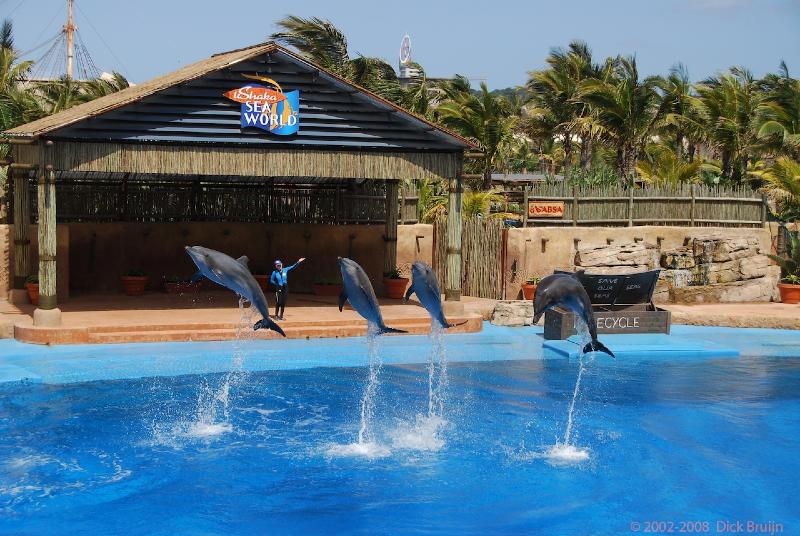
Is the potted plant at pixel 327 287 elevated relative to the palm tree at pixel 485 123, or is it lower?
lower

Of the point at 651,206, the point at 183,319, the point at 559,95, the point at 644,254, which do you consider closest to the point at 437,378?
the point at 183,319

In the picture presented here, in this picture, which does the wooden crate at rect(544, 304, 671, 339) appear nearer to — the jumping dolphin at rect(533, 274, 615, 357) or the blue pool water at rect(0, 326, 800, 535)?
the blue pool water at rect(0, 326, 800, 535)

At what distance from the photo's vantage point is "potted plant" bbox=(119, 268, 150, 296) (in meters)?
22.2

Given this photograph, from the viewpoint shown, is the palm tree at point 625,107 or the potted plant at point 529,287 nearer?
the potted plant at point 529,287

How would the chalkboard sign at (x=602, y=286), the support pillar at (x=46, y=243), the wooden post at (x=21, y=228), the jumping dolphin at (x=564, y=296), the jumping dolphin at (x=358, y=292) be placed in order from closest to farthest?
1. the jumping dolphin at (x=358, y=292)
2. the jumping dolphin at (x=564, y=296)
3. the support pillar at (x=46, y=243)
4. the chalkboard sign at (x=602, y=286)
5. the wooden post at (x=21, y=228)

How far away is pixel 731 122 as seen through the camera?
31594mm

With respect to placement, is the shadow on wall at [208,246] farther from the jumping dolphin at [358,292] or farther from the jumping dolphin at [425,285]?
the jumping dolphin at [358,292]

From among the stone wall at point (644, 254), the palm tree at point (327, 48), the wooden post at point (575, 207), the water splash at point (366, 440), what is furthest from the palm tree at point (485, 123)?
the water splash at point (366, 440)

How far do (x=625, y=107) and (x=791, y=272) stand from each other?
8.54 metres

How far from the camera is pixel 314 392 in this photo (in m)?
14.9

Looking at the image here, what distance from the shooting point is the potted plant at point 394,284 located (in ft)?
75.5

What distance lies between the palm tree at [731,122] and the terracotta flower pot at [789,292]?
26.1 feet

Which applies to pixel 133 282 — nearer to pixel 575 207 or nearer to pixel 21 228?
pixel 21 228

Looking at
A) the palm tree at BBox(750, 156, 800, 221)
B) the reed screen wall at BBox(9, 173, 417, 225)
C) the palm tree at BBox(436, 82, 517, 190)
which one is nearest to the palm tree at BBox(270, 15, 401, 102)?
the palm tree at BBox(436, 82, 517, 190)
